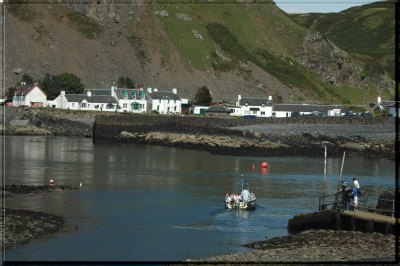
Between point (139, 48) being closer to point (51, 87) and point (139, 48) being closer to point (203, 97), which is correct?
point (203, 97)

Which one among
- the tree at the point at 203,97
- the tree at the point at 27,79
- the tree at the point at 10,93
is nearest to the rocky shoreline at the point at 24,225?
the tree at the point at 10,93

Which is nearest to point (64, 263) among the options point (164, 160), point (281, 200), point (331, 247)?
point (331, 247)

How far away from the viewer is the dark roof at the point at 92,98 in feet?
438

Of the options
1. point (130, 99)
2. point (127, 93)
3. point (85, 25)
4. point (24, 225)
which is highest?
point (85, 25)

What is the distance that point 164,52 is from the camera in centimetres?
16712

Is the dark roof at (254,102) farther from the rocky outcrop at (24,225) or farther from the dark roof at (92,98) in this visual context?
the rocky outcrop at (24,225)

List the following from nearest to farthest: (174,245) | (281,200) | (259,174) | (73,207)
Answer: (174,245) → (73,207) → (281,200) → (259,174)

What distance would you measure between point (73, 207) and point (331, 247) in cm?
1860

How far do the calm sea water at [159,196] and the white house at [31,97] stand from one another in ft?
135

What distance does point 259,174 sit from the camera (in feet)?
222

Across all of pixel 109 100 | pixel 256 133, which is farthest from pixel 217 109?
pixel 256 133

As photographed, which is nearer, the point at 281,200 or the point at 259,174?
the point at 281,200

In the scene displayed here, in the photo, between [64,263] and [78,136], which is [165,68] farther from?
[64,263]

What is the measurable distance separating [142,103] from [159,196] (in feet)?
283
